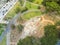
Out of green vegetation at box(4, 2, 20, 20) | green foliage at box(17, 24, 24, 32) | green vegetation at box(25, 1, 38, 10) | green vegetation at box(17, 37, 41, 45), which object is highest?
green vegetation at box(25, 1, 38, 10)

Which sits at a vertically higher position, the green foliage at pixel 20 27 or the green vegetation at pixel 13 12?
the green vegetation at pixel 13 12

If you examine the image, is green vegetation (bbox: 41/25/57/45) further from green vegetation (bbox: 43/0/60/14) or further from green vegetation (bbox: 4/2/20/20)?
green vegetation (bbox: 4/2/20/20)

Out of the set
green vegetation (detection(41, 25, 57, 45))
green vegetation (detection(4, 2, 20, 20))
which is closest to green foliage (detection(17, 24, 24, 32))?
green vegetation (detection(4, 2, 20, 20))

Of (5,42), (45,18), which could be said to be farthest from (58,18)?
(5,42)

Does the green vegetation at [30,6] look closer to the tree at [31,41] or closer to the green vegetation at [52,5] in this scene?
the green vegetation at [52,5]

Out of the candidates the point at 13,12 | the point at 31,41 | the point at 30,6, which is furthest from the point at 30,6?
the point at 31,41

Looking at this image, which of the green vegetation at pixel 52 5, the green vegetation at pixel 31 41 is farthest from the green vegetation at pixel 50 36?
the green vegetation at pixel 52 5

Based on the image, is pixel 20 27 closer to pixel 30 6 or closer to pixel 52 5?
pixel 30 6

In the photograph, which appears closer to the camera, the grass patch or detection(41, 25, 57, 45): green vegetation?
detection(41, 25, 57, 45): green vegetation
